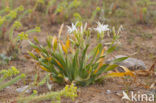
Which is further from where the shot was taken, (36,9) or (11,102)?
(36,9)

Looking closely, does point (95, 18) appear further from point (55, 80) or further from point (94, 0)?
point (55, 80)

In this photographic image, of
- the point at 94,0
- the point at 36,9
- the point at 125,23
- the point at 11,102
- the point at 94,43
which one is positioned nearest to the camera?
the point at 11,102

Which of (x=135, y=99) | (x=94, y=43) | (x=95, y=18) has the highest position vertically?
(x=95, y=18)

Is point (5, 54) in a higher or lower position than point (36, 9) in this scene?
lower

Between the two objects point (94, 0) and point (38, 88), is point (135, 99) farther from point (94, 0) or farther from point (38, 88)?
point (94, 0)

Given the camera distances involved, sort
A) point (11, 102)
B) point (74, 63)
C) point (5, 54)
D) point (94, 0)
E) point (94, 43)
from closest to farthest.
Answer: point (11, 102) < point (74, 63) < point (5, 54) < point (94, 43) < point (94, 0)

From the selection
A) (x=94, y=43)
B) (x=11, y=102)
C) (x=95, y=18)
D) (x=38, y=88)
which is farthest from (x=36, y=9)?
(x=11, y=102)

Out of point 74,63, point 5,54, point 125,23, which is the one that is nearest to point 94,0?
point 125,23

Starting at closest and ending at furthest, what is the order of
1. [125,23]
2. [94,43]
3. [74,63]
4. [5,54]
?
[74,63]
[5,54]
[94,43]
[125,23]

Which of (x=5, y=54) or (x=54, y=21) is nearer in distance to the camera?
(x=5, y=54)
